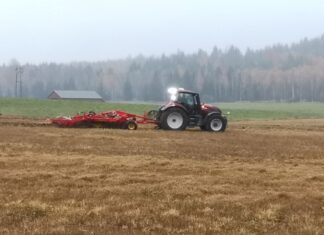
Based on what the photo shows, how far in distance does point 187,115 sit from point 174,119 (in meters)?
0.71

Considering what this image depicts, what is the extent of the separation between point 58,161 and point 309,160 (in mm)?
7371

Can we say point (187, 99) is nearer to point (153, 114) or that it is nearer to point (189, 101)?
point (189, 101)

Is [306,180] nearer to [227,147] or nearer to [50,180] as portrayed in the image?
[50,180]

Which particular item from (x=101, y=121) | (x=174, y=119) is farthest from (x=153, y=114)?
(x=101, y=121)

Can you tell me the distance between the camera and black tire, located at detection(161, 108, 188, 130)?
2797 cm

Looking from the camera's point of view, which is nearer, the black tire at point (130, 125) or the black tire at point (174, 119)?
the black tire at point (130, 125)

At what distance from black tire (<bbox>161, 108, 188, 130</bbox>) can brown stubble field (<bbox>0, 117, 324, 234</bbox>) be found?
7585 millimetres

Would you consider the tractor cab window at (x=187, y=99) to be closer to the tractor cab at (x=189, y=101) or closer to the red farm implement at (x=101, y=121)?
the tractor cab at (x=189, y=101)

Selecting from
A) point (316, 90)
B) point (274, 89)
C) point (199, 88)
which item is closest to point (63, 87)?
point (199, 88)

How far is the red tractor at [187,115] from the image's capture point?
28.0 meters

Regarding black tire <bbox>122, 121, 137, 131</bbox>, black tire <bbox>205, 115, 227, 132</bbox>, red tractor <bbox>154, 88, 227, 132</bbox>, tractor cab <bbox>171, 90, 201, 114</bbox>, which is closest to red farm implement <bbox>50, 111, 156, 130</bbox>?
black tire <bbox>122, 121, 137, 131</bbox>

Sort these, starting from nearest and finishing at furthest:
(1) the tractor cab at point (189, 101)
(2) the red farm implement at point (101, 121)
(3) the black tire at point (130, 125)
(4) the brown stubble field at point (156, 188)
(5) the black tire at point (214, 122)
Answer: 1. (4) the brown stubble field at point (156, 188)
2. (2) the red farm implement at point (101, 121)
3. (3) the black tire at point (130, 125)
4. (5) the black tire at point (214, 122)
5. (1) the tractor cab at point (189, 101)

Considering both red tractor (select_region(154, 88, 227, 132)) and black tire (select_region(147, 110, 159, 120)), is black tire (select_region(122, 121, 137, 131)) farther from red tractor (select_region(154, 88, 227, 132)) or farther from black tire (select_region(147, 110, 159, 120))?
black tire (select_region(147, 110, 159, 120))

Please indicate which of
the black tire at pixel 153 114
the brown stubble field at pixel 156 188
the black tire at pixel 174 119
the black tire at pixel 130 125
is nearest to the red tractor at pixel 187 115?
the black tire at pixel 174 119
